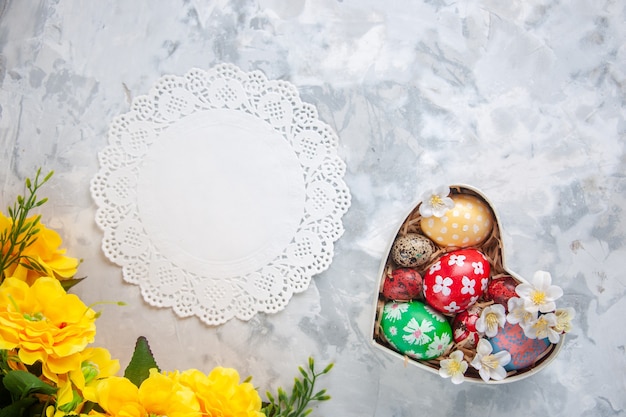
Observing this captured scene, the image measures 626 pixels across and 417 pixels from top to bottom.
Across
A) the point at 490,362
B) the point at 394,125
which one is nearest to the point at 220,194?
the point at 394,125

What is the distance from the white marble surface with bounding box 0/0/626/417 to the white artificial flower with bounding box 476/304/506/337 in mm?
220

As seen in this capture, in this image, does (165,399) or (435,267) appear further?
(435,267)

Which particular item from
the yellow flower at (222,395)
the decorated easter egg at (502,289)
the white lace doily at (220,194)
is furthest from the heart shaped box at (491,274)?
the yellow flower at (222,395)

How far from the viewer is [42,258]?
87 centimetres

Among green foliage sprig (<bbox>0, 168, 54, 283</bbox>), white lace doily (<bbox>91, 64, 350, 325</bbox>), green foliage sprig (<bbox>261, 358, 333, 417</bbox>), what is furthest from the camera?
white lace doily (<bbox>91, 64, 350, 325</bbox>)

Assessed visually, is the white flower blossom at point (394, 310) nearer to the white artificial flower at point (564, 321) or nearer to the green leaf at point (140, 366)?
the white artificial flower at point (564, 321)

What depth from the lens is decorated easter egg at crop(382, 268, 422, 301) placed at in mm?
1082

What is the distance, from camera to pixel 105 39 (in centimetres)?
123

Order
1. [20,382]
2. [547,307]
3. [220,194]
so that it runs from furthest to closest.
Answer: [220,194]
[547,307]
[20,382]

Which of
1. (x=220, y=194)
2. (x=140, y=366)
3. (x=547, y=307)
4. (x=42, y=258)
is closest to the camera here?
(x=140, y=366)

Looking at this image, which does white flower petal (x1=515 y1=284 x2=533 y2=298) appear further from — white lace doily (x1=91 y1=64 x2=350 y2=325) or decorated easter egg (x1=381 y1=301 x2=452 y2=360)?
white lace doily (x1=91 y1=64 x2=350 y2=325)

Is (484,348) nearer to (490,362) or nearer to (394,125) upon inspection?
(490,362)

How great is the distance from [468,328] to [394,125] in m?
0.43

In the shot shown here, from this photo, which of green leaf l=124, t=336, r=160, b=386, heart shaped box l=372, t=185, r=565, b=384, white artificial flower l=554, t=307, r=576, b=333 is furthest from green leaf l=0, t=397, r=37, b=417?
white artificial flower l=554, t=307, r=576, b=333
